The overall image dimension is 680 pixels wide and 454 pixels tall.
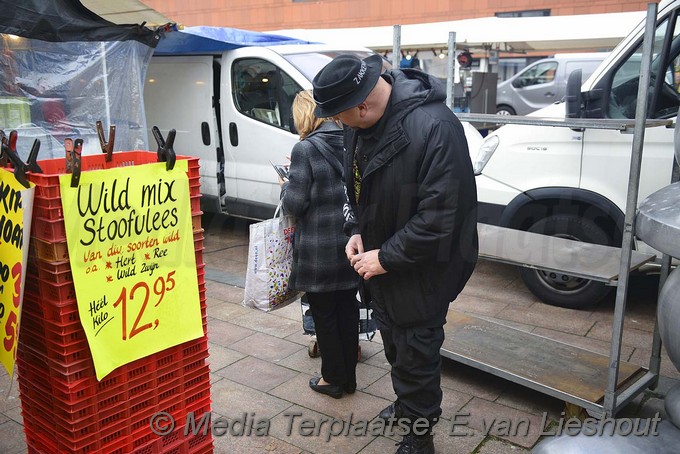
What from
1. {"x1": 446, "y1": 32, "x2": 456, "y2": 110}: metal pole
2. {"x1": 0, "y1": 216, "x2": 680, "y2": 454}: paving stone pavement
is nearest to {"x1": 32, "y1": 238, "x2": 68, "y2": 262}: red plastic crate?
{"x1": 0, "y1": 216, "x2": 680, "y2": 454}: paving stone pavement

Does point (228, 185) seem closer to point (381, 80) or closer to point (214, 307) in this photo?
point (214, 307)

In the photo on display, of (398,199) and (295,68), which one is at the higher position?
(295,68)

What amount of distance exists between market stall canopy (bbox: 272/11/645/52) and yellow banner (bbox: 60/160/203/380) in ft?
35.5

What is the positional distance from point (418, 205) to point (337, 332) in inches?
49.2

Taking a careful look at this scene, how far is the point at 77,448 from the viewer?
240 centimetres

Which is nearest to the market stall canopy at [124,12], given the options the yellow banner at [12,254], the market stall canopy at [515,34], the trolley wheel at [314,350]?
the trolley wheel at [314,350]

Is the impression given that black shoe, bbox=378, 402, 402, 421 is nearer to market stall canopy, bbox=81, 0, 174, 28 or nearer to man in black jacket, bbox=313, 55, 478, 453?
man in black jacket, bbox=313, 55, 478, 453

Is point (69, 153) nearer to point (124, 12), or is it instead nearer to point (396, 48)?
point (396, 48)

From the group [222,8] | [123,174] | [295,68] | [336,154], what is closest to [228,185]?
[295,68]

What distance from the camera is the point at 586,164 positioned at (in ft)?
16.6

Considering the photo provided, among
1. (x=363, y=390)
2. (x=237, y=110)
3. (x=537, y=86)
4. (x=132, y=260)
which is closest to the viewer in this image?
(x=132, y=260)

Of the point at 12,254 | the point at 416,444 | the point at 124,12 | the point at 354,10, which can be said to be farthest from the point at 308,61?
the point at 354,10

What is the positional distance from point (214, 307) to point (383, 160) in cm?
305

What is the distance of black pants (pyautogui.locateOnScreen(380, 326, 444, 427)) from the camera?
2.94m
